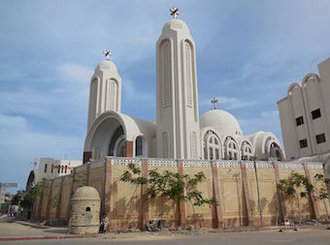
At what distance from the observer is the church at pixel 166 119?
2752cm

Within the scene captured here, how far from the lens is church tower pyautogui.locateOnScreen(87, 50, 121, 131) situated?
123 ft

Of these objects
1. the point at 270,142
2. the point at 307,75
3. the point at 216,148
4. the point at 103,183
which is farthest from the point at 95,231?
the point at 270,142

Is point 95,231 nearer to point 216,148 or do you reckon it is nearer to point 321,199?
point 321,199

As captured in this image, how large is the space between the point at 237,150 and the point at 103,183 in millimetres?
23991

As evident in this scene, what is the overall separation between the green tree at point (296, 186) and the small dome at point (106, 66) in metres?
26.9

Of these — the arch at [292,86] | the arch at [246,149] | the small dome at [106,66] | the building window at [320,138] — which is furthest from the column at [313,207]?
the small dome at [106,66]

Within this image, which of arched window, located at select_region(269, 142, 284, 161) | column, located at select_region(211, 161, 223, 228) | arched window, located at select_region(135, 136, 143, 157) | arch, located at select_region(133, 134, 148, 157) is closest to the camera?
column, located at select_region(211, 161, 223, 228)

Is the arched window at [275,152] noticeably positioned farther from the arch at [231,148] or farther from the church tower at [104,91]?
the church tower at [104,91]

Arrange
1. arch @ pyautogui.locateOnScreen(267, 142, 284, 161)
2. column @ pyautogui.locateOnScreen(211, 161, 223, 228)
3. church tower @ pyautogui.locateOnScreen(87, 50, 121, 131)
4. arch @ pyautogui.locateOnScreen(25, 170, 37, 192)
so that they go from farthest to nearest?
arch @ pyautogui.locateOnScreen(25, 170, 37, 192) → arch @ pyautogui.locateOnScreen(267, 142, 284, 161) → church tower @ pyautogui.locateOnScreen(87, 50, 121, 131) → column @ pyautogui.locateOnScreen(211, 161, 223, 228)

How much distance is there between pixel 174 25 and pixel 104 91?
13.4 meters

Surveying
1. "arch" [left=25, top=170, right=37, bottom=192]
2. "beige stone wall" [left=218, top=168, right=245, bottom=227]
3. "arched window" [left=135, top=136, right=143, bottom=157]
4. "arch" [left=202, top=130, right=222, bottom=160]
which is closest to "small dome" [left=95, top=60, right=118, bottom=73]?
"arched window" [left=135, top=136, right=143, bottom=157]

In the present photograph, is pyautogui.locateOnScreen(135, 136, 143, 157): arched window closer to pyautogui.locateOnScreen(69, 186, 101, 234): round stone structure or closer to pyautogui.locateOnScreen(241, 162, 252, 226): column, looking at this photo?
pyautogui.locateOnScreen(241, 162, 252, 226): column

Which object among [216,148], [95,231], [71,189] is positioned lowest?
[95,231]

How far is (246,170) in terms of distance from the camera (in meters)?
21.1
